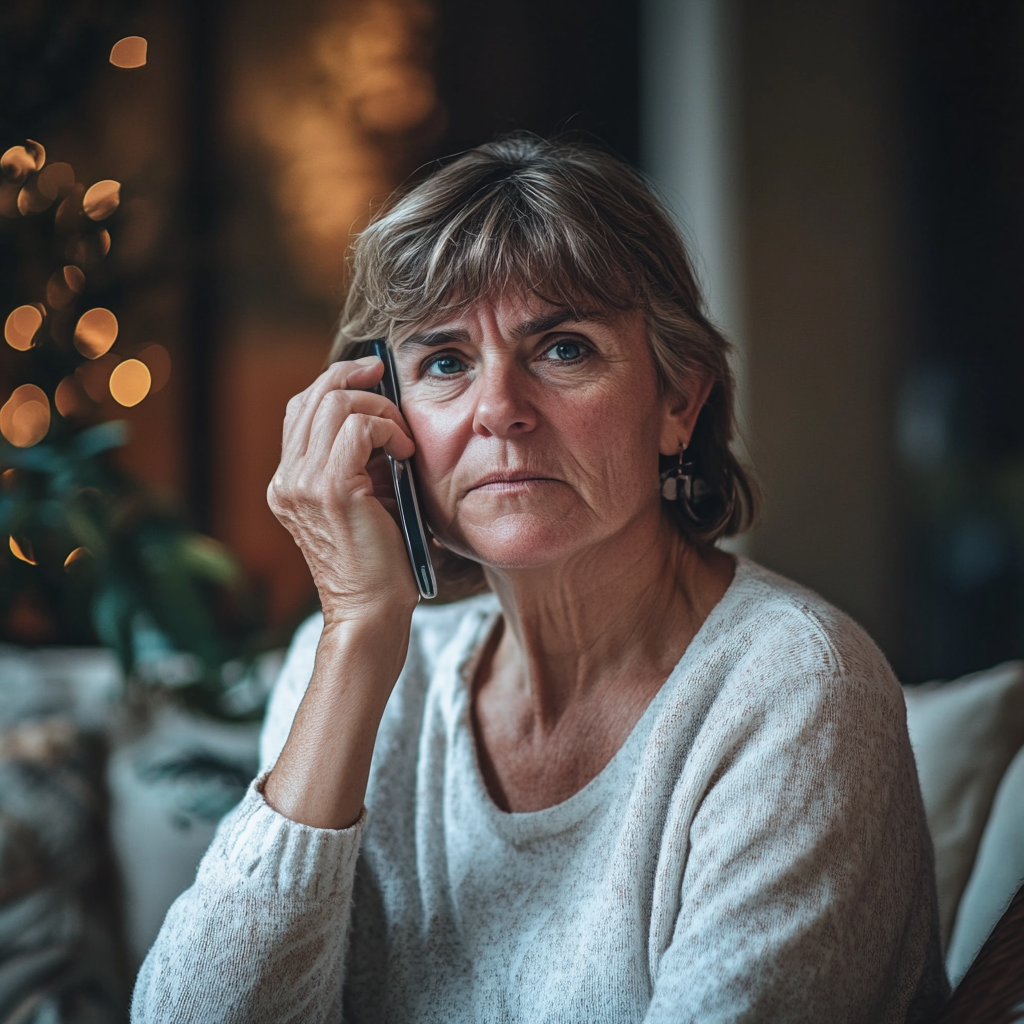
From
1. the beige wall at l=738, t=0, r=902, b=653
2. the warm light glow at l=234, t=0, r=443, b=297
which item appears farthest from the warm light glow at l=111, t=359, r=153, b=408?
the beige wall at l=738, t=0, r=902, b=653

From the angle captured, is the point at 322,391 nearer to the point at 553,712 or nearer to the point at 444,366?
the point at 444,366

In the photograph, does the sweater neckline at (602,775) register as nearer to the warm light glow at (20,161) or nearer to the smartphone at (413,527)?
the smartphone at (413,527)

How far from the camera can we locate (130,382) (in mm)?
2918

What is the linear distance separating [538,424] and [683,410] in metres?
0.22

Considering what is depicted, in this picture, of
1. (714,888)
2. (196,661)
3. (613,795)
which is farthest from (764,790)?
(196,661)

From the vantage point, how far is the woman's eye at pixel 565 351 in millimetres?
1053

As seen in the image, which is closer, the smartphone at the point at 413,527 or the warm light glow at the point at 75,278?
the smartphone at the point at 413,527

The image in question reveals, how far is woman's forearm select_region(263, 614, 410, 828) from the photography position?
101 cm

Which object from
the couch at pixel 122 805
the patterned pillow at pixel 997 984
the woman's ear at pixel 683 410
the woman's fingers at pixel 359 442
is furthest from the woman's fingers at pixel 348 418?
the couch at pixel 122 805

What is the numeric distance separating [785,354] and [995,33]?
1.12m

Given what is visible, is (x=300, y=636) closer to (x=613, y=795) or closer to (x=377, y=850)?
(x=377, y=850)

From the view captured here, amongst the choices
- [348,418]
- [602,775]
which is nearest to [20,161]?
[348,418]

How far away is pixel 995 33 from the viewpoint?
2893 mm

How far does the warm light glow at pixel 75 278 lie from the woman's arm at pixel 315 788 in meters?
1.36
